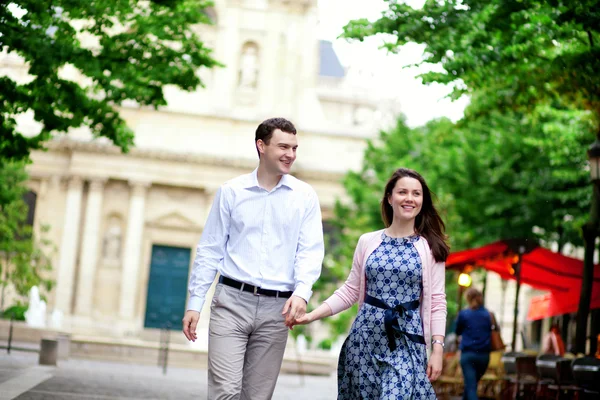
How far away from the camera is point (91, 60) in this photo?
1789cm

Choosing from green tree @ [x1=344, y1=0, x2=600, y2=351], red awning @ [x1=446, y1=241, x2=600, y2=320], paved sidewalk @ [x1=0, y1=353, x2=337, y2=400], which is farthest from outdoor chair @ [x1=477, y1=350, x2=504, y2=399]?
green tree @ [x1=344, y1=0, x2=600, y2=351]

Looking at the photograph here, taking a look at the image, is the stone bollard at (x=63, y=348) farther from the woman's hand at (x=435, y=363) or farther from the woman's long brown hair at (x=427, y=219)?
the woman's hand at (x=435, y=363)

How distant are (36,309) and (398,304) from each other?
3978 cm

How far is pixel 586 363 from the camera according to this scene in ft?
46.8

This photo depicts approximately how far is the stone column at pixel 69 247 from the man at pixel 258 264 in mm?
43059

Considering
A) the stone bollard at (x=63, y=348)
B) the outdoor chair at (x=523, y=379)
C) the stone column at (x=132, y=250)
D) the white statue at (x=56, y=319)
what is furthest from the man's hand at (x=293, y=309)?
the stone column at (x=132, y=250)

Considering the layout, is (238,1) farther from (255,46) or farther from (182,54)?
(182,54)

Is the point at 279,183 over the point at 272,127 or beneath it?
beneath

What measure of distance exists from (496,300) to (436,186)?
2516 cm

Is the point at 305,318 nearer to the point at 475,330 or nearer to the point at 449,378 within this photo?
the point at 475,330

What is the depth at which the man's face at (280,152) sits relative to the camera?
6.86 m

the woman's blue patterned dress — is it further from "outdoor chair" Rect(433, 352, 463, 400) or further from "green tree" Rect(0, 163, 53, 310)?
"green tree" Rect(0, 163, 53, 310)

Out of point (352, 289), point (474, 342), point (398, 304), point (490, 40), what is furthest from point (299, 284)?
point (490, 40)

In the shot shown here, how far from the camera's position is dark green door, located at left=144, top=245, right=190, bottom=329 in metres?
50.4
